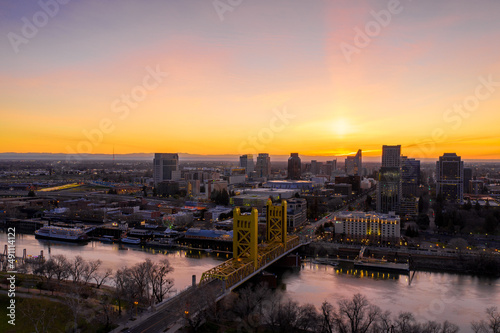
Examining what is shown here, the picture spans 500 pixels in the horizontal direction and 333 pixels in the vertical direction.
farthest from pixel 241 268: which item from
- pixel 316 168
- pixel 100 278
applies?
pixel 316 168

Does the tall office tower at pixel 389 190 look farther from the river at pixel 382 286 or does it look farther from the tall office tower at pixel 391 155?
the tall office tower at pixel 391 155

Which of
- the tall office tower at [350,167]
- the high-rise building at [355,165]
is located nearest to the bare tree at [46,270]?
the high-rise building at [355,165]

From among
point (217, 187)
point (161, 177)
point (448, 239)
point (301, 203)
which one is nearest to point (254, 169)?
point (161, 177)

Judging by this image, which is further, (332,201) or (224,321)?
(332,201)

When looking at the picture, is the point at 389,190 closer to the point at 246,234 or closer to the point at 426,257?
the point at 426,257

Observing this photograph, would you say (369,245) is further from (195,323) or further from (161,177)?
(161,177)

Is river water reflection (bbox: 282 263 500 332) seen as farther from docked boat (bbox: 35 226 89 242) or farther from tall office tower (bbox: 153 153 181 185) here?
tall office tower (bbox: 153 153 181 185)
